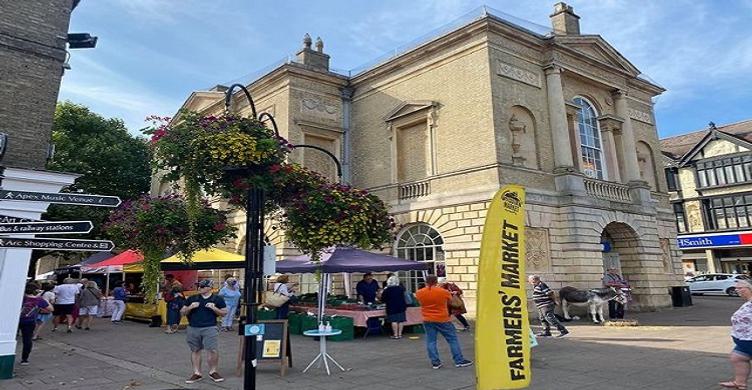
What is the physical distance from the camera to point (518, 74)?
18.6 metres

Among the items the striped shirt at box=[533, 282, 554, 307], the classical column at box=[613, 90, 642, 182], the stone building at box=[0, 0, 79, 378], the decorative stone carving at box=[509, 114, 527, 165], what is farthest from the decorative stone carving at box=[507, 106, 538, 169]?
the stone building at box=[0, 0, 79, 378]

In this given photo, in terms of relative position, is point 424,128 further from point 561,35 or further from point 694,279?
point 694,279

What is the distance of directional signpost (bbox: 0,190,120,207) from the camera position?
4.73 metres

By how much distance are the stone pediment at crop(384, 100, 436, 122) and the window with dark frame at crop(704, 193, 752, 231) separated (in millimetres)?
28769

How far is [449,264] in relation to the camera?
17453mm

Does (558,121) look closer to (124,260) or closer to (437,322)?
(437,322)

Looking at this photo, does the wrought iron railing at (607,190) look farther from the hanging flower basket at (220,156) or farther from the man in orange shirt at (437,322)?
the hanging flower basket at (220,156)

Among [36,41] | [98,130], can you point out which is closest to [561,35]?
[36,41]

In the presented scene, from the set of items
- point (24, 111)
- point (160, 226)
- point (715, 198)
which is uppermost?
point (715, 198)

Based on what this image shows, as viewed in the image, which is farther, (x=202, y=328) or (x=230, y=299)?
(x=230, y=299)

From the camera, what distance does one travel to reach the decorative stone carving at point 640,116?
24.0 m

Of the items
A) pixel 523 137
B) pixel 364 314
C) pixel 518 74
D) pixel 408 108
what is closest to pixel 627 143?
pixel 523 137

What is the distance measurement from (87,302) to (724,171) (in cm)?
4060

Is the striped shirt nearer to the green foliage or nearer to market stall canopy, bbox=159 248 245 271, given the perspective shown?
market stall canopy, bbox=159 248 245 271
